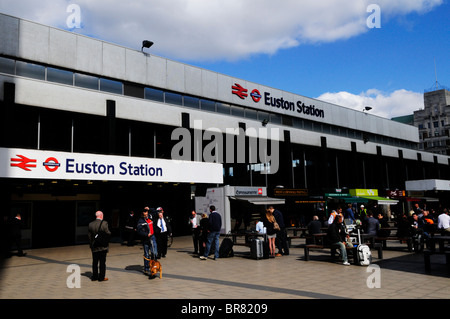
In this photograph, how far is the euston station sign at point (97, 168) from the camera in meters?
15.2

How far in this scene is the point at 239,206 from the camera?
2597 centimetres

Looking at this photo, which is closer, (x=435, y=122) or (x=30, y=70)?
(x=30, y=70)

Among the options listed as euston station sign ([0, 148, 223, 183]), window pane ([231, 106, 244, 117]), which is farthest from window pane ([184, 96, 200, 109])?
euston station sign ([0, 148, 223, 183])

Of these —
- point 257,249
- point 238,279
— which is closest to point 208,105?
point 257,249

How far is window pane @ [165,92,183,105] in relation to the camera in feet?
79.5

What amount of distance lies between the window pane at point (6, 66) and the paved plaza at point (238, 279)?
9313 millimetres

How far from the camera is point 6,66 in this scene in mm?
17938

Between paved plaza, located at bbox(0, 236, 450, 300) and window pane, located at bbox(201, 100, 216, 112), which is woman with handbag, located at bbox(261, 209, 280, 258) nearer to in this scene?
paved plaza, located at bbox(0, 236, 450, 300)

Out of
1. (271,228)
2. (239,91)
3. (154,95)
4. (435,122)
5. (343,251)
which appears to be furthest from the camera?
(435,122)

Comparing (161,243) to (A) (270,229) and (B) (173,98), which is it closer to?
(A) (270,229)

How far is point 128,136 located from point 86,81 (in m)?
3.86

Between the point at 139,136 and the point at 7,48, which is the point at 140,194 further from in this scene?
the point at 7,48

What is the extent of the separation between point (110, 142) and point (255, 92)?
13.8 m

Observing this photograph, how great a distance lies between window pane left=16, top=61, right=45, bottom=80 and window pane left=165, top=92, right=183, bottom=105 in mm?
7567
